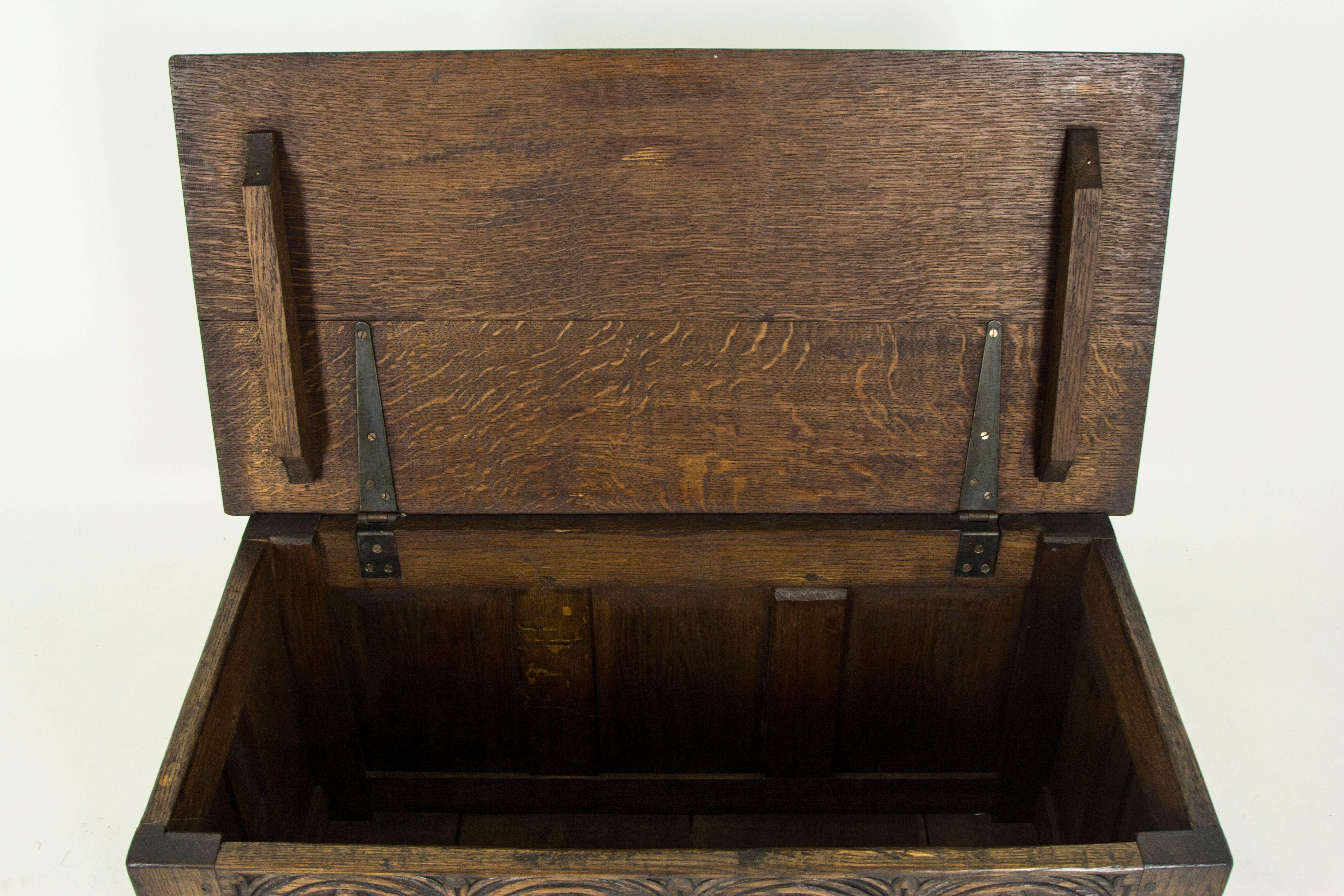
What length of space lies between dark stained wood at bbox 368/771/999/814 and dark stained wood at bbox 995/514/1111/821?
0.19 ft

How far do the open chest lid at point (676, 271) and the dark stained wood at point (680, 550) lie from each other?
1.3 inches

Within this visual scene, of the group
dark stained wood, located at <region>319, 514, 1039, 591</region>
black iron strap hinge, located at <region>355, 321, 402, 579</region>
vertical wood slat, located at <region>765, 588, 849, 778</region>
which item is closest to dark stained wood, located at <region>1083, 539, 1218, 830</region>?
dark stained wood, located at <region>319, 514, 1039, 591</region>

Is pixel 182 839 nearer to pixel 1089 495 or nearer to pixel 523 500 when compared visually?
pixel 523 500

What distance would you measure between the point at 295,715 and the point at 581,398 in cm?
74

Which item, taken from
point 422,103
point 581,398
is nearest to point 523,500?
point 581,398

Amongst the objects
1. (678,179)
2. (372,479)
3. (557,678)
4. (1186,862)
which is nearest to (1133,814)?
(1186,862)

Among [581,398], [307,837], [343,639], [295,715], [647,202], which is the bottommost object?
[307,837]

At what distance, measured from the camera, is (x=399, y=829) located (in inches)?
85.7

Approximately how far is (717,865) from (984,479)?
79 centimetres

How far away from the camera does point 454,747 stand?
7.04ft

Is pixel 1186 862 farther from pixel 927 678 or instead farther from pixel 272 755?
pixel 272 755

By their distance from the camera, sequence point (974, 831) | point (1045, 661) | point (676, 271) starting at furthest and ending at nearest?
point (974, 831) → point (1045, 661) → point (676, 271)

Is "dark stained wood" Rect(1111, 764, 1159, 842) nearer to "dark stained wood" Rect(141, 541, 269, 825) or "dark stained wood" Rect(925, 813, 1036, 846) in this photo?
"dark stained wood" Rect(925, 813, 1036, 846)

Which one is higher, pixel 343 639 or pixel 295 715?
pixel 343 639
